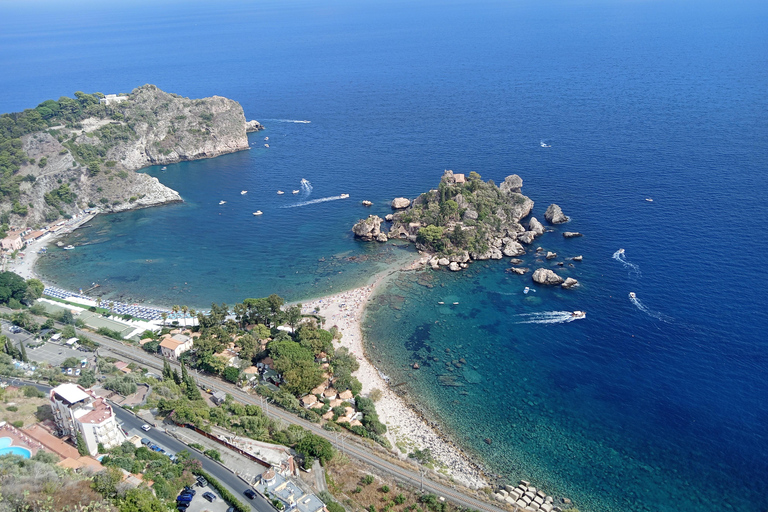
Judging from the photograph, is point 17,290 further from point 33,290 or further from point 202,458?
point 202,458

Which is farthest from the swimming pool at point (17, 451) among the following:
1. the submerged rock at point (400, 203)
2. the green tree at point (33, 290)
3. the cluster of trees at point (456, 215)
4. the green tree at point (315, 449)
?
the submerged rock at point (400, 203)

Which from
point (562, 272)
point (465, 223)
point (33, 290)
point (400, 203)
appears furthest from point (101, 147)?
point (562, 272)

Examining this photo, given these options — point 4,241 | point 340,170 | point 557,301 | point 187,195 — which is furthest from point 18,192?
point 557,301

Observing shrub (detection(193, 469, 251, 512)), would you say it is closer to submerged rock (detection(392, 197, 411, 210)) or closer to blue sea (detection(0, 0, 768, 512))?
blue sea (detection(0, 0, 768, 512))

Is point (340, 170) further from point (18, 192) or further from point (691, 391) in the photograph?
point (691, 391)

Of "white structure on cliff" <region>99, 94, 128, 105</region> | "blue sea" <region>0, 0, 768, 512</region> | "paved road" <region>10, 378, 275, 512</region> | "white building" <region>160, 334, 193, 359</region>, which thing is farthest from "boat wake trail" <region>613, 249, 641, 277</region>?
"white structure on cliff" <region>99, 94, 128, 105</region>

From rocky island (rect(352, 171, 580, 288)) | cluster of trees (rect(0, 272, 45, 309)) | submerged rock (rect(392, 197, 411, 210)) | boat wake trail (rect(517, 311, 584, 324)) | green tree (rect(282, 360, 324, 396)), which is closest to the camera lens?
green tree (rect(282, 360, 324, 396))
